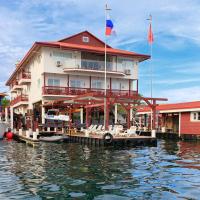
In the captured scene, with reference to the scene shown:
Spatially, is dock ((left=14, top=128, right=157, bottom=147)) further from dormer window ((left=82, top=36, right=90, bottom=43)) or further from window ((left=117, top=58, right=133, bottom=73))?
dormer window ((left=82, top=36, right=90, bottom=43))

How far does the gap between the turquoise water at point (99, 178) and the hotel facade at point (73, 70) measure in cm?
2518

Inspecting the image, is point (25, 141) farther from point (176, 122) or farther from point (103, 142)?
point (176, 122)

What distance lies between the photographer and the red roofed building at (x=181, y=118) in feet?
130

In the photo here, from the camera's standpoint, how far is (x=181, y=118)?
138ft

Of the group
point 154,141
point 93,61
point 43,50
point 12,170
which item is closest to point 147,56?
point 93,61

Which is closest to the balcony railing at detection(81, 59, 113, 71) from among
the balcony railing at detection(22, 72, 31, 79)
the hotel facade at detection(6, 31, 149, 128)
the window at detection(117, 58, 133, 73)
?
the hotel facade at detection(6, 31, 149, 128)

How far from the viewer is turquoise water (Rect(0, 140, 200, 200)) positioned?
1161 cm

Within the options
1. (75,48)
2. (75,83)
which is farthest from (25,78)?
(75,48)

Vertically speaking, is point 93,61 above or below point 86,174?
above

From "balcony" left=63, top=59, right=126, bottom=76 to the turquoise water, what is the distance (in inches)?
1016

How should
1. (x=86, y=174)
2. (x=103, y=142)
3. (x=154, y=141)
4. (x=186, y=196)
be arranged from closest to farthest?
(x=186, y=196), (x=86, y=174), (x=103, y=142), (x=154, y=141)

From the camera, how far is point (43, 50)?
44688 mm

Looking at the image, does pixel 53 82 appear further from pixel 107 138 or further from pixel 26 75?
pixel 107 138

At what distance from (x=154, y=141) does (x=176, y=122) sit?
17.7 meters
